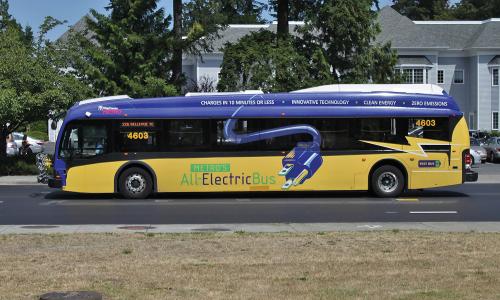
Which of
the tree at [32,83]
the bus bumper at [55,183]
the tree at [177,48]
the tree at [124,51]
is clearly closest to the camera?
the bus bumper at [55,183]

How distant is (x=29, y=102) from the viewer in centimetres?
2705

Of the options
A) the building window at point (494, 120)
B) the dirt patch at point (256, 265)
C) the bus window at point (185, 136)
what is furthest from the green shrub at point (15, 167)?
the building window at point (494, 120)

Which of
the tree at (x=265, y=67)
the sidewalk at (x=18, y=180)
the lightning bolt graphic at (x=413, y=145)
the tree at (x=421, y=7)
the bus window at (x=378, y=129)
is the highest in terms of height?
the tree at (x=421, y=7)

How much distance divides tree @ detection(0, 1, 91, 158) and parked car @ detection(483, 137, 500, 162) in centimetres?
2319

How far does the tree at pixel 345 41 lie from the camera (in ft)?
114

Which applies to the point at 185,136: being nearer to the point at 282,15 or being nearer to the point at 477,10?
the point at 282,15

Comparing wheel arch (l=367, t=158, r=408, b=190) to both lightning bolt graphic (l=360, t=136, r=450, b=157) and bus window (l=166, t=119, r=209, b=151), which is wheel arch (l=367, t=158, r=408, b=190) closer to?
lightning bolt graphic (l=360, t=136, r=450, b=157)

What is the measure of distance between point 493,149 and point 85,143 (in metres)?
27.3

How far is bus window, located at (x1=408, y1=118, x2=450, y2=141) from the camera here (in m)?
19.8

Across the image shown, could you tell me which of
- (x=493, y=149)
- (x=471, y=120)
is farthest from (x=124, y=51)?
(x=471, y=120)

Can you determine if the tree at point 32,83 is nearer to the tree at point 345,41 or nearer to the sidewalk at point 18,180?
the sidewalk at point 18,180

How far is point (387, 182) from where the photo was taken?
1978cm

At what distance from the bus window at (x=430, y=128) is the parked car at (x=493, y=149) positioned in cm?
2117

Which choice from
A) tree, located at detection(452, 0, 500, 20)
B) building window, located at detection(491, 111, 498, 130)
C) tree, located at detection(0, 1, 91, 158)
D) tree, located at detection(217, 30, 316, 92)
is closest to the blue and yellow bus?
tree, located at detection(0, 1, 91, 158)
